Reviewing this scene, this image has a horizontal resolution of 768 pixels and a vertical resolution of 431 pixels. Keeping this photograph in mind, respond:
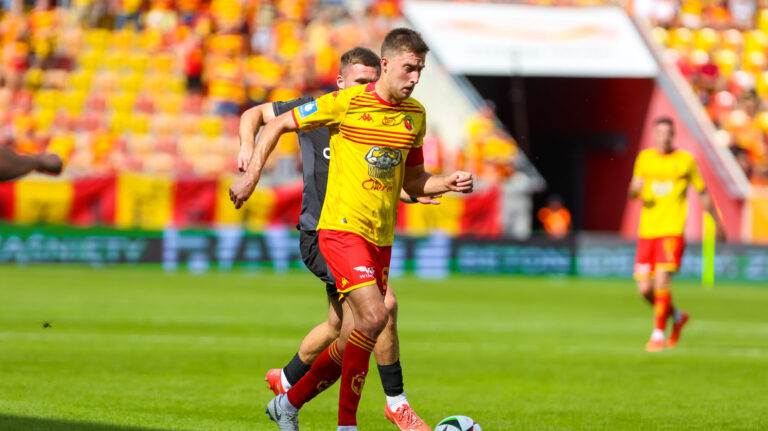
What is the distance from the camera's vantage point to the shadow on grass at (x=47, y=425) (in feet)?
22.2

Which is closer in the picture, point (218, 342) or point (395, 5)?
point (218, 342)

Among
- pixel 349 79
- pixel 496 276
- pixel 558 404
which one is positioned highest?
pixel 349 79

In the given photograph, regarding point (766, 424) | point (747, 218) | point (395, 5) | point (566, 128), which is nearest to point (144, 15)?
point (395, 5)

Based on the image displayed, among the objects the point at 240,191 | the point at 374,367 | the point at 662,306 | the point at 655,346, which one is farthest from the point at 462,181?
the point at 662,306

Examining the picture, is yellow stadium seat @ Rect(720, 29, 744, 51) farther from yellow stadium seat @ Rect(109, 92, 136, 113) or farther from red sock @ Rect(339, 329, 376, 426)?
red sock @ Rect(339, 329, 376, 426)

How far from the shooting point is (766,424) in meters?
7.69

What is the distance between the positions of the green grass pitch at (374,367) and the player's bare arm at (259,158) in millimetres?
1816

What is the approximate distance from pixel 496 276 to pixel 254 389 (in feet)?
56.2

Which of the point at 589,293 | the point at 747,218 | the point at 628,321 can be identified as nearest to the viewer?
the point at 628,321

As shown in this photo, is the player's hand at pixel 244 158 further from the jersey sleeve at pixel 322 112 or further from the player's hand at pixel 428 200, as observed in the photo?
the player's hand at pixel 428 200

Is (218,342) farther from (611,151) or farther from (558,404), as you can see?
(611,151)

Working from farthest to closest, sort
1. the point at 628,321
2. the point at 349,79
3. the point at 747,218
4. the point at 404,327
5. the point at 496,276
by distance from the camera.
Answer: the point at 747,218 → the point at 496,276 → the point at 628,321 → the point at 404,327 → the point at 349,79

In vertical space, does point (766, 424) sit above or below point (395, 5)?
below

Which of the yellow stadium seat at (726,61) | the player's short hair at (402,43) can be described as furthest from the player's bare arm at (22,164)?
the yellow stadium seat at (726,61)
